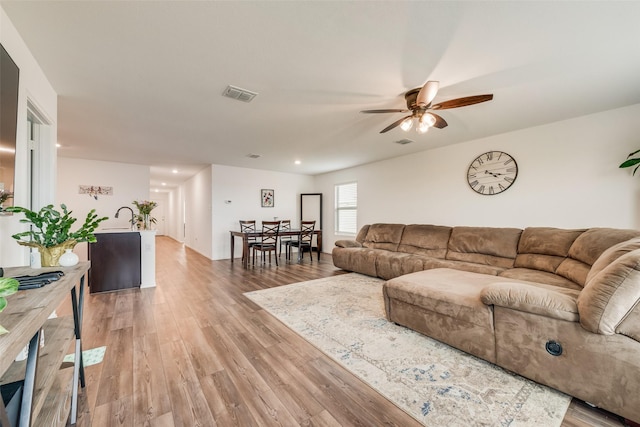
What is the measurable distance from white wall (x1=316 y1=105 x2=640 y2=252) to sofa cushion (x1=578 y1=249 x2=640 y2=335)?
2338 mm

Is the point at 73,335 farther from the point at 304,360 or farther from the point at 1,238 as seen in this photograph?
the point at 304,360

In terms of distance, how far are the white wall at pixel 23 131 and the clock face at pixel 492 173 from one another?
5155 millimetres

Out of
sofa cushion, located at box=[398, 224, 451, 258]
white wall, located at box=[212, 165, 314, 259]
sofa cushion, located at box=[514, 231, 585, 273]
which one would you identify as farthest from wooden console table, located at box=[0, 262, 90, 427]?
white wall, located at box=[212, 165, 314, 259]

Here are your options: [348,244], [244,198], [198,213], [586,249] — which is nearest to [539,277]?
[586,249]

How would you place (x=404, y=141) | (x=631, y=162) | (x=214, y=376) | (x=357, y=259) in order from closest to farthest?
(x=214, y=376)
(x=631, y=162)
(x=404, y=141)
(x=357, y=259)

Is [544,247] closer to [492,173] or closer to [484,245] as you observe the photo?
[484,245]

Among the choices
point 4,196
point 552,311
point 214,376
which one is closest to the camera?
point 4,196

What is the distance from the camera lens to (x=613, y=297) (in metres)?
1.38

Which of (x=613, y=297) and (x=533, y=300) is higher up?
(x=613, y=297)

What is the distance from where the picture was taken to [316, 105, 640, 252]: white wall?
9.57 ft

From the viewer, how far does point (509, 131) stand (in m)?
3.69

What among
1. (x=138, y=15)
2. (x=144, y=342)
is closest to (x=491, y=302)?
(x=144, y=342)

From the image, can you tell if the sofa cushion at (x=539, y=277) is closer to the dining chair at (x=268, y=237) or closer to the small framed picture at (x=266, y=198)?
the dining chair at (x=268, y=237)

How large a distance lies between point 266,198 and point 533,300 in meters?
5.99
